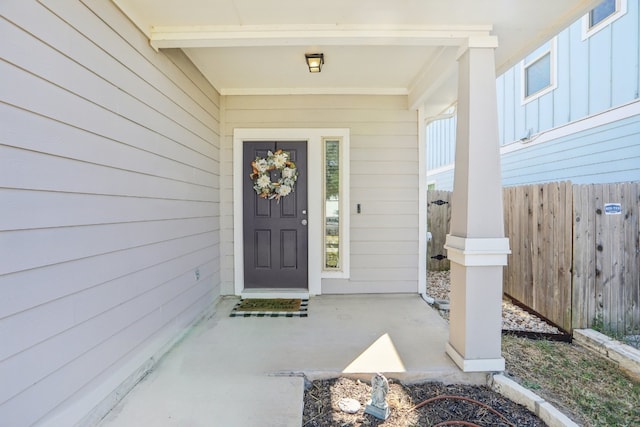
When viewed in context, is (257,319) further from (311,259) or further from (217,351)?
(311,259)

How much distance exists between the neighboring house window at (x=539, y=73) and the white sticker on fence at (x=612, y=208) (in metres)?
2.91

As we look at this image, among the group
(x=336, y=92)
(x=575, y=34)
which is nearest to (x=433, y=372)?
(x=336, y=92)

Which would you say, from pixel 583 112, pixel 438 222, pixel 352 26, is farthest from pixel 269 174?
pixel 583 112

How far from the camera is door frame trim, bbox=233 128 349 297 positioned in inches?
160

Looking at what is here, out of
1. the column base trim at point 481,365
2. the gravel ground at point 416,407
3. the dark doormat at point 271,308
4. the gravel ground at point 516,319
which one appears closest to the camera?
the gravel ground at point 416,407

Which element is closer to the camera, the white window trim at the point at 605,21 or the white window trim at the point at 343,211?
the white window trim at the point at 605,21

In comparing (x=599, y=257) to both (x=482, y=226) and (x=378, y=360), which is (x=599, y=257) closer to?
(x=482, y=226)

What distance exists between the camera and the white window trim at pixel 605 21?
3947 mm

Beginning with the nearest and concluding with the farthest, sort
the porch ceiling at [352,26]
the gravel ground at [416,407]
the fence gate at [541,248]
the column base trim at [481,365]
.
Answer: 1. the gravel ground at [416,407]
2. the porch ceiling at [352,26]
3. the column base trim at [481,365]
4. the fence gate at [541,248]

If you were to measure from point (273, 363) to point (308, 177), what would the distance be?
2.28m

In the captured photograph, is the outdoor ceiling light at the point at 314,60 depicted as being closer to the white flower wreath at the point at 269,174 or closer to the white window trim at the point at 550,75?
the white flower wreath at the point at 269,174

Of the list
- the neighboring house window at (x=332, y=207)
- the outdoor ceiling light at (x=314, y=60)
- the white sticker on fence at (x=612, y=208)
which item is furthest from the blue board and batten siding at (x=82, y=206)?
the white sticker on fence at (x=612, y=208)

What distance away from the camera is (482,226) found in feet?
7.70

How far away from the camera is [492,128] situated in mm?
2340
